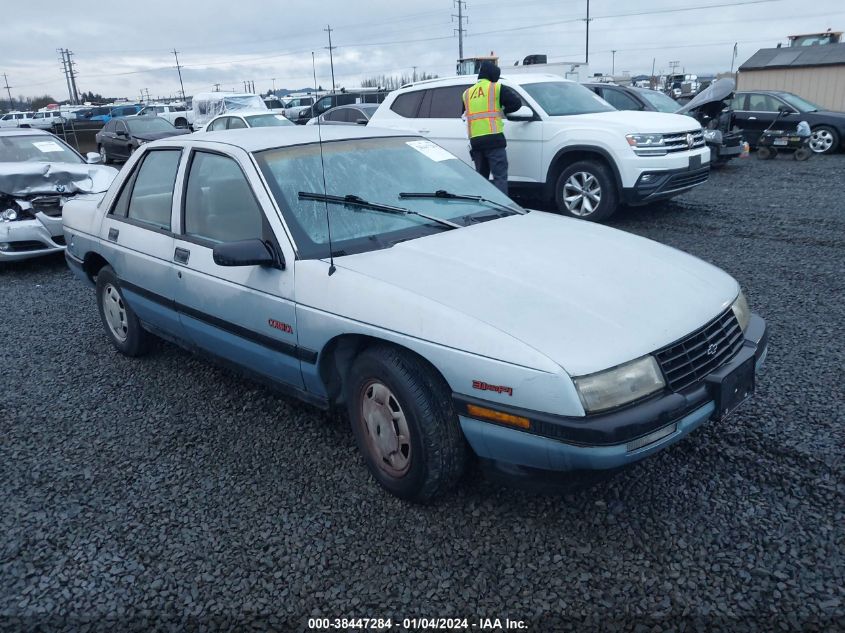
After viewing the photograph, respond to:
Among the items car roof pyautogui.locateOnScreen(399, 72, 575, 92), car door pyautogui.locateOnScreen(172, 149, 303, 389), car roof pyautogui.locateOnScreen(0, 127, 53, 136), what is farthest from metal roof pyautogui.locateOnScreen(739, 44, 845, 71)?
car door pyautogui.locateOnScreen(172, 149, 303, 389)

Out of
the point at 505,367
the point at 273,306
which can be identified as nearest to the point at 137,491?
the point at 273,306

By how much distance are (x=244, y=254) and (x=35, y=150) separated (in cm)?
729

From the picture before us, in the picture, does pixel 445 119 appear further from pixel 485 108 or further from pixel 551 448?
pixel 551 448

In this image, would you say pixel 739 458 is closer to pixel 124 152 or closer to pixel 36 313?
pixel 36 313

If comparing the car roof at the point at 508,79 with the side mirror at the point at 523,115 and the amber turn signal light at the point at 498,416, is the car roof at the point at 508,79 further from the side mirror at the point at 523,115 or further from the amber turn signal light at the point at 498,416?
the amber turn signal light at the point at 498,416

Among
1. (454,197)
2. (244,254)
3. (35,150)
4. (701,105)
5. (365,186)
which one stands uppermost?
(701,105)

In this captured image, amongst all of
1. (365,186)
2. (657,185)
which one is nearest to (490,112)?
(657,185)

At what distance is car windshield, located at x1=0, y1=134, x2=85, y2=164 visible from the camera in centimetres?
840

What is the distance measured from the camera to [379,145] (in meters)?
3.89

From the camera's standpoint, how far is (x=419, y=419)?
8.73 ft

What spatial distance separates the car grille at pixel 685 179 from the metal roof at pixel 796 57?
1771cm

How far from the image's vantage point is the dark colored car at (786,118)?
50.2 ft

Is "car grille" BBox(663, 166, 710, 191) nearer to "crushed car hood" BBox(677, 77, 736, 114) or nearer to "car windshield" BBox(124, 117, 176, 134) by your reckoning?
"crushed car hood" BBox(677, 77, 736, 114)

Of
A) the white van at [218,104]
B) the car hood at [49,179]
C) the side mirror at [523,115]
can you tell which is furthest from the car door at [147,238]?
the white van at [218,104]
